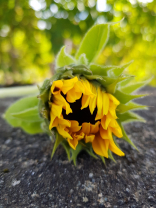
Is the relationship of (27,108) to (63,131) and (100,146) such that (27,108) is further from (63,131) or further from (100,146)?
(100,146)

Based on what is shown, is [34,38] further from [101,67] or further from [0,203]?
[0,203]

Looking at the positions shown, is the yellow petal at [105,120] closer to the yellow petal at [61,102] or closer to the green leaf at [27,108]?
the yellow petal at [61,102]

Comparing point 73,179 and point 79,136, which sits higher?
point 79,136

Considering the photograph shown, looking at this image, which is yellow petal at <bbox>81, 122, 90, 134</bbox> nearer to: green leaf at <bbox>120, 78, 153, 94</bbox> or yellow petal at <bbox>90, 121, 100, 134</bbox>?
yellow petal at <bbox>90, 121, 100, 134</bbox>

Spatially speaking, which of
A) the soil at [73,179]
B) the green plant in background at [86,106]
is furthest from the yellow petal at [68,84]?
the soil at [73,179]

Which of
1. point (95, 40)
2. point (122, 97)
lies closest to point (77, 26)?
point (95, 40)

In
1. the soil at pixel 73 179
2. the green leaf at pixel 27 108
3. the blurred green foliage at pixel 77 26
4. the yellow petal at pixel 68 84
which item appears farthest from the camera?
the blurred green foliage at pixel 77 26

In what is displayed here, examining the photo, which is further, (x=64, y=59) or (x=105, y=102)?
(x=64, y=59)
